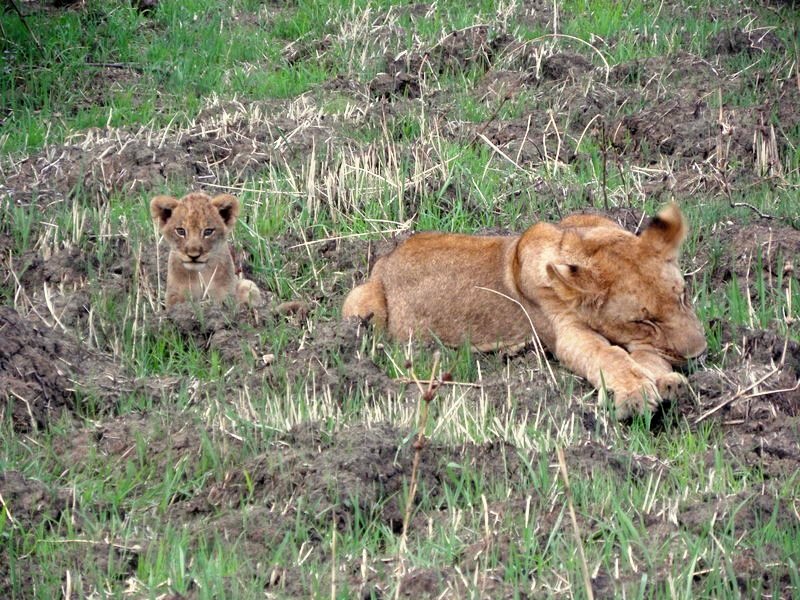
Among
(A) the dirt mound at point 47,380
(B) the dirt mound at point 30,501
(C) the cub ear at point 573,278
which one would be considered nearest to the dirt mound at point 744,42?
(C) the cub ear at point 573,278

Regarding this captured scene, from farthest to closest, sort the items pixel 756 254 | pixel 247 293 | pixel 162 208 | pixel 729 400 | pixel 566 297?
pixel 162 208 → pixel 247 293 → pixel 756 254 → pixel 566 297 → pixel 729 400

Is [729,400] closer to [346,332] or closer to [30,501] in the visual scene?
[346,332]

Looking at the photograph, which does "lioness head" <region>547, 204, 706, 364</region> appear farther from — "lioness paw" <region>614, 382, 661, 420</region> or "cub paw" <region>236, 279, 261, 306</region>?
"cub paw" <region>236, 279, 261, 306</region>

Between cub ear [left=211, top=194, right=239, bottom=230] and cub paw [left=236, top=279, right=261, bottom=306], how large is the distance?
397 mm

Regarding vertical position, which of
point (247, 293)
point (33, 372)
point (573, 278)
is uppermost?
point (573, 278)

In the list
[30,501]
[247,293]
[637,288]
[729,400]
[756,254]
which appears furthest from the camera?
[247,293]

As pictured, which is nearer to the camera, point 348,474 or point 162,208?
point 348,474

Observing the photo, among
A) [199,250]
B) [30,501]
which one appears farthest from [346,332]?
[30,501]

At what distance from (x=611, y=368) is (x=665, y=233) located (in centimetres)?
85

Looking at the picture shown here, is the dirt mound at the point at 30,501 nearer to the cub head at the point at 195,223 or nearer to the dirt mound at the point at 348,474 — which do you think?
the dirt mound at the point at 348,474

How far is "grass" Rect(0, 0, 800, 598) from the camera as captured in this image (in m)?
4.99

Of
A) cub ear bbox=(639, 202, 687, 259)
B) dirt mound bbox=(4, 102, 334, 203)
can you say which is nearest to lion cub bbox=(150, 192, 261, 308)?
dirt mound bbox=(4, 102, 334, 203)

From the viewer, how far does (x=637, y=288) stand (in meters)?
6.92

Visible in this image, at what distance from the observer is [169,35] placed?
12.7 metres
